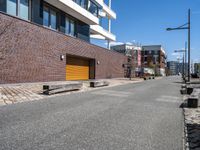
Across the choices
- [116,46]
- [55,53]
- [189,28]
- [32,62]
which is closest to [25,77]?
[32,62]

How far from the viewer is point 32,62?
61.2 feet

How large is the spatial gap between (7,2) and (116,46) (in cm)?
8181

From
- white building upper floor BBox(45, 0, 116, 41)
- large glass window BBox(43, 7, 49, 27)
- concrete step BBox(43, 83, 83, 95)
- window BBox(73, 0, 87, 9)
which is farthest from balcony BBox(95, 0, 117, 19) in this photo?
concrete step BBox(43, 83, 83, 95)

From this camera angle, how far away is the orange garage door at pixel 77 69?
2611cm

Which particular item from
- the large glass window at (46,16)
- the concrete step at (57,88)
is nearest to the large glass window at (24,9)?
the large glass window at (46,16)

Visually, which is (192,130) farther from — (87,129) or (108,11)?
(108,11)

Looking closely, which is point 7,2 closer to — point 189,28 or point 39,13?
point 39,13

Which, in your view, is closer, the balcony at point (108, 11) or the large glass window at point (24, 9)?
the large glass window at point (24, 9)

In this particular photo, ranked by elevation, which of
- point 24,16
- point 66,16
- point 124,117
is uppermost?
point 66,16

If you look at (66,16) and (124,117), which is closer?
(124,117)

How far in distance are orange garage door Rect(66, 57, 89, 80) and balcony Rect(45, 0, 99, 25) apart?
492cm

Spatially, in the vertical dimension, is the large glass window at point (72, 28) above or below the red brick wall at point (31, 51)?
above

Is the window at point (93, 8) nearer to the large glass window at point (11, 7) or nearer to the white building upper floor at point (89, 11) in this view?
the white building upper floor at point (89, 11)

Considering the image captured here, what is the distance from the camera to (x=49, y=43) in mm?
20922
